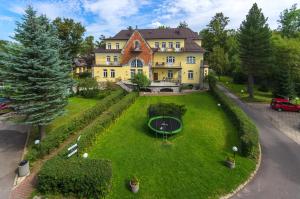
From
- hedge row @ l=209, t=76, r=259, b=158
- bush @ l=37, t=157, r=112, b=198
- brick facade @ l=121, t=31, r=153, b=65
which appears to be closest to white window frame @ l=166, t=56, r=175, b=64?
brick facade @ l=121, t=31, r=153, b=65

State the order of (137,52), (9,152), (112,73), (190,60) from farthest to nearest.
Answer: (112,73) → (190,60) → (137,52) → (9,152)

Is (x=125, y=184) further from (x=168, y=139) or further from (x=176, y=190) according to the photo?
(x=168, y=139)

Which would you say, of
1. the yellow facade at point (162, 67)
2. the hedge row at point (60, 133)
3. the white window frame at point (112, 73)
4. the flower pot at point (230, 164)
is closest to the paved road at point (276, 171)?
the flower pot at point (230, 164)

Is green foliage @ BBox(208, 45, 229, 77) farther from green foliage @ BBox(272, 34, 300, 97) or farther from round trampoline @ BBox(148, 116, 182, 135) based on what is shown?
round trampoline @ BBox(148, 116, 182, 135)

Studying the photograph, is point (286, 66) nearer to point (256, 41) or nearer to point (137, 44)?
point (256, 41)

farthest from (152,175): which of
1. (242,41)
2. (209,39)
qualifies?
(209,39)

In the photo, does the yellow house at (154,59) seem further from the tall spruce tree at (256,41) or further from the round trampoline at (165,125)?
the round trampoline at (165,125)

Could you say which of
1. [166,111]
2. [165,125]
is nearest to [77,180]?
[165,125]
